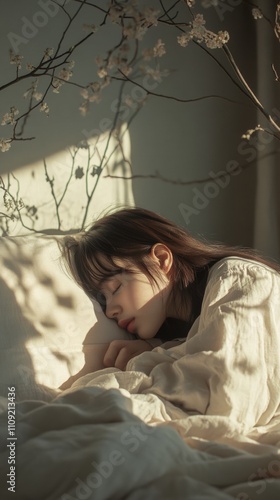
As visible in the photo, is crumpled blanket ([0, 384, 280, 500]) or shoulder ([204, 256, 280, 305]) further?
shoulder ([204, 256, 280, 305])

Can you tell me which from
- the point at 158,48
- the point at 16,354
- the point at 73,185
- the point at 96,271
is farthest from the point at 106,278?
the point at 158,48

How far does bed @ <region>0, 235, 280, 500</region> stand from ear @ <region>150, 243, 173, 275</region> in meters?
0.20

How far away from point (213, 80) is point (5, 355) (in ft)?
4.48

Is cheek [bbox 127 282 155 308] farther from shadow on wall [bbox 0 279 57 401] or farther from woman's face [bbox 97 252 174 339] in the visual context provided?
shadow on wall [bbox 0 279 57 401]

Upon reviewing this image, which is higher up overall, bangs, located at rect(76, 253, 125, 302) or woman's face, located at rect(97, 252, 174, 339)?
bangs, located at rect(76, 253, 125, 302)

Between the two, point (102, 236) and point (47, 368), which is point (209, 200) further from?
point (47, 368)

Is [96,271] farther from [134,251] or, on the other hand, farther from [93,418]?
[93,418]

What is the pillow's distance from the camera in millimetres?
1554
